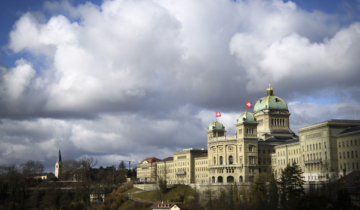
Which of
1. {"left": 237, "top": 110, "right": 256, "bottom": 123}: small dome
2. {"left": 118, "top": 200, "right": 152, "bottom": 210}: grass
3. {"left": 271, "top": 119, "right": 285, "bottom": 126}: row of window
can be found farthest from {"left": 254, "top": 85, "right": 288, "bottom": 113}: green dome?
{"left": 118, "top": 200, "right": 152, "bottom": 210}: grass

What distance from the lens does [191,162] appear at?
191m

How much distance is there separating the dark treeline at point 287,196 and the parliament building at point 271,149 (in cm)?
880

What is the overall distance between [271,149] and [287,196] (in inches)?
2189

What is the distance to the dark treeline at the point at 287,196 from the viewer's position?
265 ft

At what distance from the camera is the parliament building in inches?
4345

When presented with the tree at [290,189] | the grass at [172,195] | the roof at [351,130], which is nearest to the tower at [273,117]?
the grass at [172,195]

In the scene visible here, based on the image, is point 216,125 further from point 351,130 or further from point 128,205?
point 351,130

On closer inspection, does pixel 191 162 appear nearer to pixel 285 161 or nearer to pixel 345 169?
pixel 285 161

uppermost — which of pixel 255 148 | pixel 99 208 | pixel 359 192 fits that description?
pixel 255 148

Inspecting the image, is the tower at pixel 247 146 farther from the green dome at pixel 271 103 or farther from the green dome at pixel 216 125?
the green dome at pixel 216 125

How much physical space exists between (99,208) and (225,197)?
217 ft

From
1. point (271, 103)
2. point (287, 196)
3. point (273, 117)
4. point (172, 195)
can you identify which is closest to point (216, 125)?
point (273, 117)

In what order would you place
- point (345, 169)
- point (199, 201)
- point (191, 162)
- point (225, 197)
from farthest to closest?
1. point (191, 162)
2. point (199, 201)
3. point (225, 197)
4. point (345, 169)

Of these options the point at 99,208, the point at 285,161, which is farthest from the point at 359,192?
the point at 99,208
